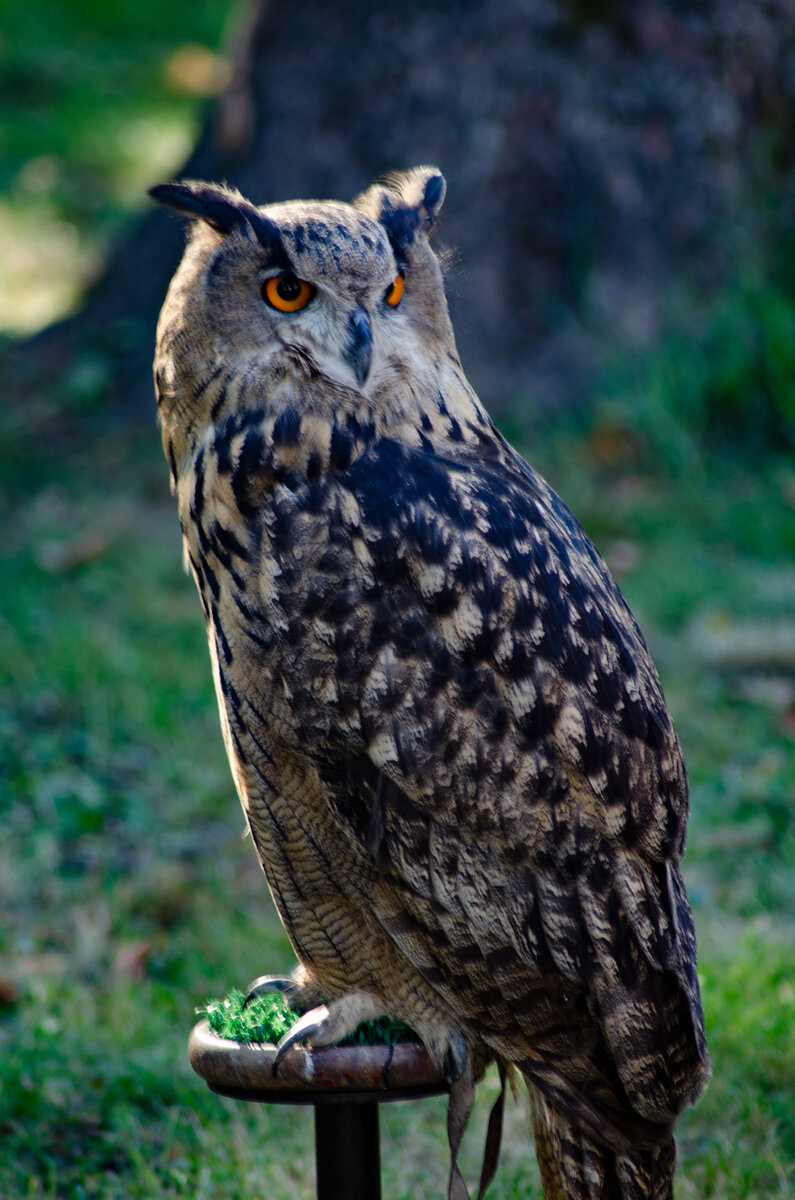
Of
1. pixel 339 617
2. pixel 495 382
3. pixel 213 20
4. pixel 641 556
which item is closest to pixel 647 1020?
pixel 339 617

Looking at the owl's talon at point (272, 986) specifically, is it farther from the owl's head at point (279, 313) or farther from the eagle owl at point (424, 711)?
the owl's head at point (279, 313)

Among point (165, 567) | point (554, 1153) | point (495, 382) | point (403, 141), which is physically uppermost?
point (403, 141)

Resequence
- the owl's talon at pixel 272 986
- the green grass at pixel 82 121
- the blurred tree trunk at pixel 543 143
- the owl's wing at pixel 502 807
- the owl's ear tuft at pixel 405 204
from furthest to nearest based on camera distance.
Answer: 1. the green grass at pixel 82 121
2. the blurred tree trunk at pixel 543 143
3. the owl's talon at pixel 272 986
4. the owl's ear tuft at pixel 405 204
5. the owl's wing at pixel 502 807

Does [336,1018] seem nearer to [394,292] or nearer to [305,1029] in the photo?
[305,1029]

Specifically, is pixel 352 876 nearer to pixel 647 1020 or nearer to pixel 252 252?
pixel 647 1020

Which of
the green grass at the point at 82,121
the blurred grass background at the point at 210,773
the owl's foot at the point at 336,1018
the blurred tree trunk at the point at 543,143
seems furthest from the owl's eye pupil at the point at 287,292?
the green grass at the point at 82,121

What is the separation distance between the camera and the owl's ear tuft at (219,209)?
188 cm

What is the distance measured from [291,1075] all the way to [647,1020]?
1.75ft

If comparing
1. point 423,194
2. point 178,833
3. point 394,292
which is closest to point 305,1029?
point 394,292

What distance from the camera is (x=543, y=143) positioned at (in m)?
5.81

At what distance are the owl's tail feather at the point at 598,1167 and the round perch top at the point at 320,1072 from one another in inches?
8.6

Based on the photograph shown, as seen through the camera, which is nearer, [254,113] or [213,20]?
[254,113]

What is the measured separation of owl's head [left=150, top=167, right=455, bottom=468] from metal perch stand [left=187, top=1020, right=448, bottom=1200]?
0.96m

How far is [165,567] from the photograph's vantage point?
5.04m
